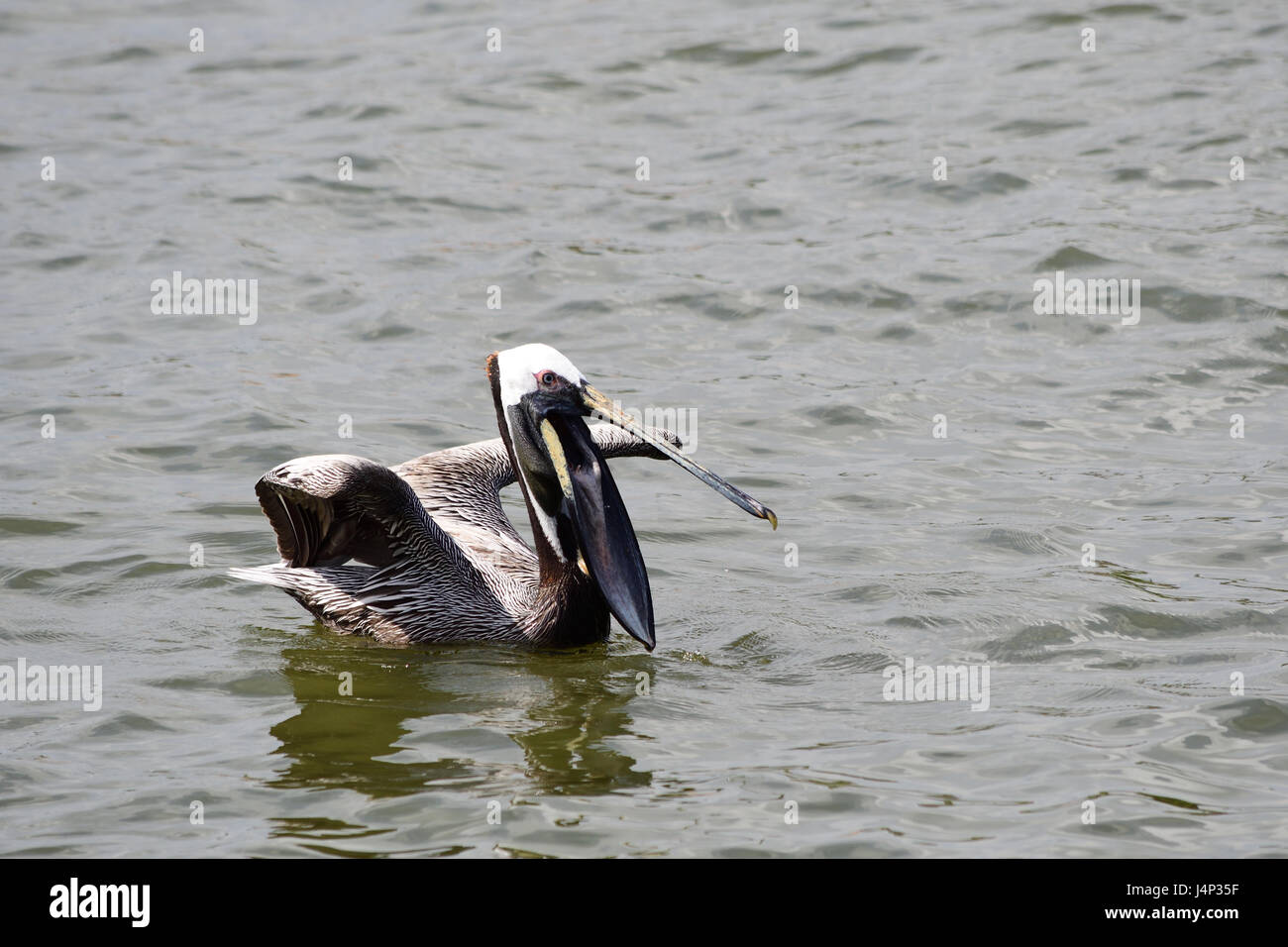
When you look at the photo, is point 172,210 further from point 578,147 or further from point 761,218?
point 761,218

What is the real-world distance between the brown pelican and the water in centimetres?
17

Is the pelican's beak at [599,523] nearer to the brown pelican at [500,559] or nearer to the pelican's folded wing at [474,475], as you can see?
the brown pelican at [500,559]

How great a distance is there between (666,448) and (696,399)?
10.3 ft

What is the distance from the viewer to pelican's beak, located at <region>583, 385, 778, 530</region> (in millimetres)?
5988

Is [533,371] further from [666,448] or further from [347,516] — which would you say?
[347,516]

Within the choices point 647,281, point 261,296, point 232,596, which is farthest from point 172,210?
point 232,596

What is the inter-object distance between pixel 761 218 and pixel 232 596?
5610 mm

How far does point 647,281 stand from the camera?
1077 cm

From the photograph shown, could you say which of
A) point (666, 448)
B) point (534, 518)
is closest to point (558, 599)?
point (534, 518)

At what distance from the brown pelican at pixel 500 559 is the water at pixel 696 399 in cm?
17

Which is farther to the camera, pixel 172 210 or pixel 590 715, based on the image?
pixel 172 210

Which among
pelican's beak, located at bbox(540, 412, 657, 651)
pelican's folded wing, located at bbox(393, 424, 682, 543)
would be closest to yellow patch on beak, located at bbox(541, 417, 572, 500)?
pelican's beak, located at bbox(540, 412, 657, 651)

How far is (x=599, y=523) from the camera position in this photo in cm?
→ 634

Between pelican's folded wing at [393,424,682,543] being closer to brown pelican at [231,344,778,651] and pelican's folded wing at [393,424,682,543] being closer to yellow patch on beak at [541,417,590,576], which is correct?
brown pelican at [231,344,778,651]
